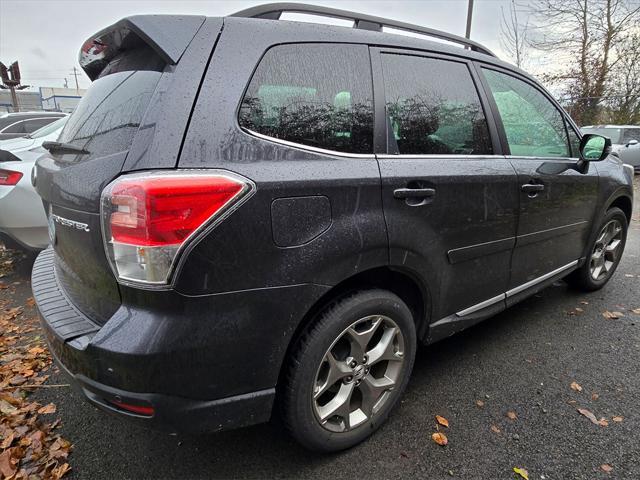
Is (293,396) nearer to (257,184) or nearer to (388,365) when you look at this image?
(388,365)

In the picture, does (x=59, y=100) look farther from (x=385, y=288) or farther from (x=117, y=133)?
(x=385, y=288)

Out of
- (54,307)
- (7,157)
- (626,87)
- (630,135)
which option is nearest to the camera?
(54,307)

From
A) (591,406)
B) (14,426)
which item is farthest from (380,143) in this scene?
(14,426)

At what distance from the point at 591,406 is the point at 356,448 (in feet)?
4.48

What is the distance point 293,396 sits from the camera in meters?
1.68

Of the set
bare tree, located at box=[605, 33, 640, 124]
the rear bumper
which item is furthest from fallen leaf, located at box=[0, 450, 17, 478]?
bare tree, located at box=[605, 33, 640, 124]

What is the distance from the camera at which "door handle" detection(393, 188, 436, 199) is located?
1.85 meters

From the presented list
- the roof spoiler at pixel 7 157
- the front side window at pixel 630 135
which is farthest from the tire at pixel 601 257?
the front side window at pixel 630 135

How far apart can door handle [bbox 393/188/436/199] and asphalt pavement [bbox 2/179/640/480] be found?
1178 millimetres

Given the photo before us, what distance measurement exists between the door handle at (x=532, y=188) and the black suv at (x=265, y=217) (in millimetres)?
177

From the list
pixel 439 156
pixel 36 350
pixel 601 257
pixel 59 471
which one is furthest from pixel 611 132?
pixel 59 471

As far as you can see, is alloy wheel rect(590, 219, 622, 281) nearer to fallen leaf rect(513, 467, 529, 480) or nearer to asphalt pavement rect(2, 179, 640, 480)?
asphalt pavement rect(2, 179, 640, 480)

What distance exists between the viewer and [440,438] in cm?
205

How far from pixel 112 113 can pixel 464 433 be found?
86.5 inches
